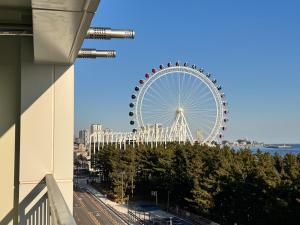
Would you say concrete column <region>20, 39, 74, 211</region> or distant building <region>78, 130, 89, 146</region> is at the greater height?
distant building <region>78, 130, 89, 146</region>

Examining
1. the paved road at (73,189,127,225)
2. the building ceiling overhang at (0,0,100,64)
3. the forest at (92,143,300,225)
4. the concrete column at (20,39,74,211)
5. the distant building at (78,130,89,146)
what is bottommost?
the paved road at (73,189,127,225)

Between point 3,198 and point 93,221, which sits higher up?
point 3,198

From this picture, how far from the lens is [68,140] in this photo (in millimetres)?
3246

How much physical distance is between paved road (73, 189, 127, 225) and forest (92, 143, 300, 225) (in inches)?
102

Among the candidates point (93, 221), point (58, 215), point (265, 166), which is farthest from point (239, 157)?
point (58, 215)

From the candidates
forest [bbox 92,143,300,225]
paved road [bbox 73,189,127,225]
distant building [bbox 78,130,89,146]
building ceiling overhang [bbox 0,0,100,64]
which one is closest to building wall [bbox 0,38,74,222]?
building ceiling overhang [bbox 0,0,100,64]

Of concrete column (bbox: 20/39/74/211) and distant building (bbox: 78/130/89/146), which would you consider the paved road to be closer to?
concrete column (bbox: 20/39/74/211)

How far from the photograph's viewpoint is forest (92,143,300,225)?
730 inches

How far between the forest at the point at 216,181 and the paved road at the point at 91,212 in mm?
2596

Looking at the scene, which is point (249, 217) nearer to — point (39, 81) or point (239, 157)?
point (239, 157)

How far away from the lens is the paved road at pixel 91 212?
91.9 ft

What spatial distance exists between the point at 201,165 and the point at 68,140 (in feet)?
86.4

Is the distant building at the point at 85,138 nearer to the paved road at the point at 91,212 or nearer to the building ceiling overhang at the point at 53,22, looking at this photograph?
the paved road at the point at 91,212

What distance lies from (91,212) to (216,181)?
37.2 feet
